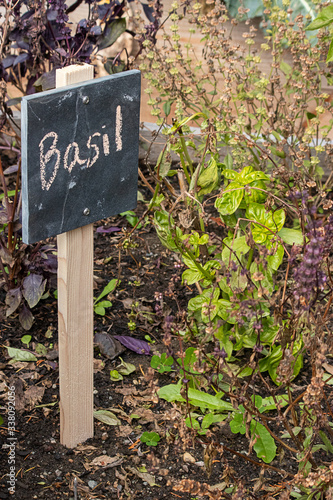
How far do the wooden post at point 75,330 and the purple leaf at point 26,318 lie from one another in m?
0.57

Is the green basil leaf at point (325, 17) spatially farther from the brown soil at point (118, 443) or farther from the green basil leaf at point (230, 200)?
the brown soil at point (118, 443)

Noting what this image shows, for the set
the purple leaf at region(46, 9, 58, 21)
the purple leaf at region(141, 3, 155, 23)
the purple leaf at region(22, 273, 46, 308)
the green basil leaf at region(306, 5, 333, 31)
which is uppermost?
the purple leaf at region(141, 3, 155, 23)

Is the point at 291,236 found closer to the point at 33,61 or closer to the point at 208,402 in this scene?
the point at 208,402

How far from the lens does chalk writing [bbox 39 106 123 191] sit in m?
1.52

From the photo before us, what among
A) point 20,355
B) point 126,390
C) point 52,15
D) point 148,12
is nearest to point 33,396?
point 20,355

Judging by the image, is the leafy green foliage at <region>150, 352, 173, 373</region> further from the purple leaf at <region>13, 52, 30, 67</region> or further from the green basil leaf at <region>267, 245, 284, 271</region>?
the purple leaf at <region>13, 52, 30, 67</region>

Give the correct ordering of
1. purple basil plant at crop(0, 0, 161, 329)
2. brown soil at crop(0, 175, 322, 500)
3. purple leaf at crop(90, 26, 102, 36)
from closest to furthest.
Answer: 1. brown soil at crop(0, 175, 322, 500)
2. purple basil plant at crop(0, 0, 161, 329)
3. purple leaf at crop(90, 26, 102, 36)

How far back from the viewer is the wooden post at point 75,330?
5.74 ft

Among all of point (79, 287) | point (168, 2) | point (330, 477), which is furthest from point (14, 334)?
point (168, 2)

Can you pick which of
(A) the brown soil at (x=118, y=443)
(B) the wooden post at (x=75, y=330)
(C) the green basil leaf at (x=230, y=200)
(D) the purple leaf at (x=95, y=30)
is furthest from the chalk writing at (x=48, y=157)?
(D) the purple leaf at (x=95, y=30)

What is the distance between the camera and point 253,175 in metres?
2.11

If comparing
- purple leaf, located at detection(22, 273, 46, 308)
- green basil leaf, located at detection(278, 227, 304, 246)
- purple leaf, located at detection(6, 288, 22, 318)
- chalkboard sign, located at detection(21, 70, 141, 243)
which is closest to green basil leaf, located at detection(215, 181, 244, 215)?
green basil leaf, located at detection(278, 227, 304, 246)

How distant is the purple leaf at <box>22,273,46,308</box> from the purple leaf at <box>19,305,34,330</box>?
0.13 m

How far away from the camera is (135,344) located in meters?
2.41
